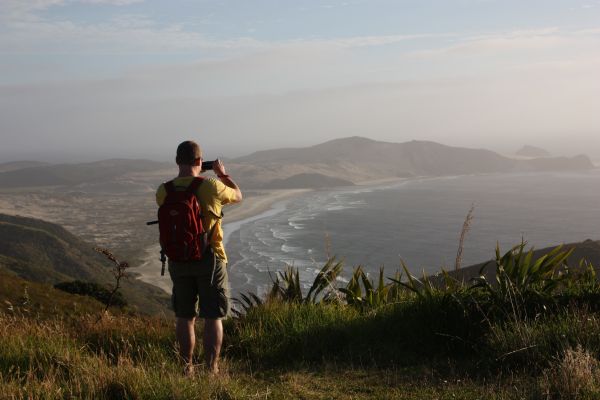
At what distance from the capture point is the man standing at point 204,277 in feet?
13.5

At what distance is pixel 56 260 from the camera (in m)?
53.1

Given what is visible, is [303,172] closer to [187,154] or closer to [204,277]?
[187,154]

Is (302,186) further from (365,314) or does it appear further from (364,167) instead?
(365,314)

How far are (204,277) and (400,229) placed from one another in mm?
65959

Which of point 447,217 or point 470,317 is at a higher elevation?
point 470,317

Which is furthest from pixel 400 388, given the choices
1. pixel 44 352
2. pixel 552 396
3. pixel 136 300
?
pixel 136 300

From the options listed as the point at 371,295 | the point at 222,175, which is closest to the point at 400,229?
the point at 371,295

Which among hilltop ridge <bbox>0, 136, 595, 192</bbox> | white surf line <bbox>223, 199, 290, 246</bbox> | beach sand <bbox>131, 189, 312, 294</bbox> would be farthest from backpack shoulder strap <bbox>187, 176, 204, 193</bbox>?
hilltop ridge <bbox>0, 136, 595, 192</bbox>

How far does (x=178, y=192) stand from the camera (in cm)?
404

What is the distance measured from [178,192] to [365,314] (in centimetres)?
258

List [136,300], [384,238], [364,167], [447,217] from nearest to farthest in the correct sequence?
[136,300], [384,238], [447,217], [364,167]

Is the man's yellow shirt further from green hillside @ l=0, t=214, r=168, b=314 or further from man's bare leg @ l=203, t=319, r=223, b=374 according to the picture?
green hillside @ l=0, t=214, r=168, b=314

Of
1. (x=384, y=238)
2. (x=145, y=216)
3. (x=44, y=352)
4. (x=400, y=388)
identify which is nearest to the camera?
(x=400, y=388)

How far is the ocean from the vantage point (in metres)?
49.6
